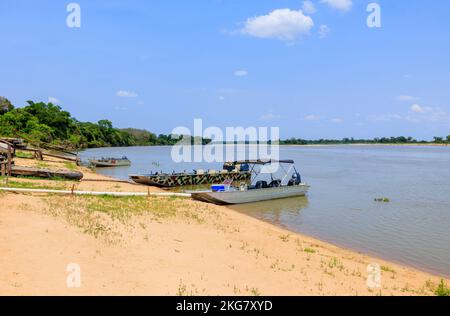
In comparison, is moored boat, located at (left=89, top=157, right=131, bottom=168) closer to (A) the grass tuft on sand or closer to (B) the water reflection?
(B) the water reflection

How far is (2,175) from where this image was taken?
23.7m

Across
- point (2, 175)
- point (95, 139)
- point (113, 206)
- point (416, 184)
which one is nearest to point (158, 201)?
point (113, 206)

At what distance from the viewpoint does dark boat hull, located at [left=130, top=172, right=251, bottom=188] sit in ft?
110

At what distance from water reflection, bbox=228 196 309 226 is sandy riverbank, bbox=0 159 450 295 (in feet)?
19.5

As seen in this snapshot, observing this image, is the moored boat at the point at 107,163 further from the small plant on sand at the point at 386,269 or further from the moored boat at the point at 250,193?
the small plant on sand at the point at 386,269

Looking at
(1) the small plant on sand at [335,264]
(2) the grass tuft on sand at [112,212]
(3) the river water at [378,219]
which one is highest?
(2) the grass tuft on sand at [112,212]

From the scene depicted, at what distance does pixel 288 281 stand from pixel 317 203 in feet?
63.7

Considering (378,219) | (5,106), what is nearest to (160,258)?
(378,219)

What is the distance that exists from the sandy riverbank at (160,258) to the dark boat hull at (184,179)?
1628 cm

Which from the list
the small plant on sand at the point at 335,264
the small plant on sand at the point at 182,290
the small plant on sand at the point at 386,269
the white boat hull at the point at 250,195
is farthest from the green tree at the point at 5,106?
the small plant on sand at the point at 386,269

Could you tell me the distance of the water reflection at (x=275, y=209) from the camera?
2282 centimetres

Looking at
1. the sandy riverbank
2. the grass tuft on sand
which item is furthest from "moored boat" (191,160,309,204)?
the sandy riverbank

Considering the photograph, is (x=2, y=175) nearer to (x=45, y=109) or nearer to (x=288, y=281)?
(x=288, y=281)
